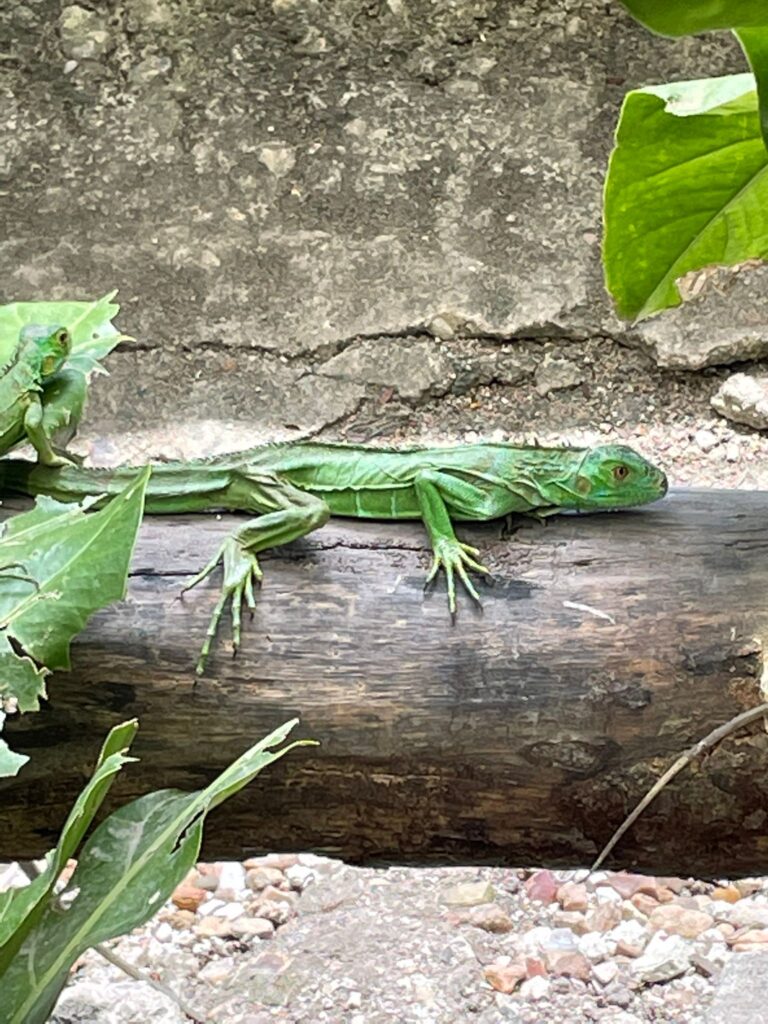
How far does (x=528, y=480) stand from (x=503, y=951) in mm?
932

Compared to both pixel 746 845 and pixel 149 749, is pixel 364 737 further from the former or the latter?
pixel 746 845

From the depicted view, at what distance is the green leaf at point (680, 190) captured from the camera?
1.53 metres

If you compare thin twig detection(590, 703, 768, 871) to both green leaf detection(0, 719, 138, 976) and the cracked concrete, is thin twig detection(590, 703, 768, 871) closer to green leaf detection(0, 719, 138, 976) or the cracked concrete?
green leaf detection(0, 719, 138, 976)

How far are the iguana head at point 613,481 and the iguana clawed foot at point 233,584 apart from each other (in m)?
0.48

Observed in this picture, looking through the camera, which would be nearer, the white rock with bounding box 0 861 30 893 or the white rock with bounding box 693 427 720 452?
the white rock with bounding box 0 861 30 893

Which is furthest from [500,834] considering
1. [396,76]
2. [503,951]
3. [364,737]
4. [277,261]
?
[396,76]

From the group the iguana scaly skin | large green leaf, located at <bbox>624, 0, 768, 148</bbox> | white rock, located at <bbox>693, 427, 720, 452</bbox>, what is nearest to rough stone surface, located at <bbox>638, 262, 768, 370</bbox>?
white rock, located at <bbox>693, 427, 720, 452</bbox>

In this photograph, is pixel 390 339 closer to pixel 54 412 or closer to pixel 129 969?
pixel 54 412

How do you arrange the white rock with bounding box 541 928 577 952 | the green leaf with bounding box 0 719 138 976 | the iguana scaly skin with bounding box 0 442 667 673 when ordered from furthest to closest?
1. the white rock with bounding box 541 928 577 952
2. the iguana scaly skin with bounding box 0 442 667 673
3. the green leaf with bounding box 0 719 138 976

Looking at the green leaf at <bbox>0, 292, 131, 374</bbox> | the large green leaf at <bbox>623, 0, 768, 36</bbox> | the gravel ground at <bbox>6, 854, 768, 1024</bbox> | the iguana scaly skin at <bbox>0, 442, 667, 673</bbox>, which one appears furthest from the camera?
the gravel ground at <bbox>6, 854, 768, 1024</bbox>

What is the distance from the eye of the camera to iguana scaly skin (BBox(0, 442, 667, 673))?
190 cm

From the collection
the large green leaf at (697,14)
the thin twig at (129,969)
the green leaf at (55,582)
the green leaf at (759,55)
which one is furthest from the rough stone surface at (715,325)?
the large green leaf at (697,14)

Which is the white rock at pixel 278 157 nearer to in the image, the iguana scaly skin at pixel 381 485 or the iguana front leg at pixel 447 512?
the iguana scaly skin at pixel 381 485

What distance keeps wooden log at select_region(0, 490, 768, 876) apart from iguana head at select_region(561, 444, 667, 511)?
0.19 meters
